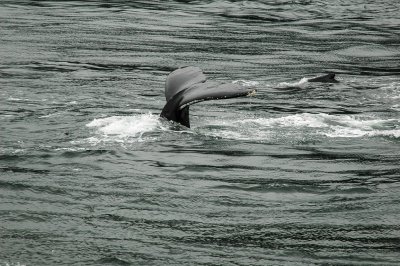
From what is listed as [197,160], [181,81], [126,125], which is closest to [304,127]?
[181,81]

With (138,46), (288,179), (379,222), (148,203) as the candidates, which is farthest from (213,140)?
(138,46)

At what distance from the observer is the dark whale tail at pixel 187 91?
12.1m

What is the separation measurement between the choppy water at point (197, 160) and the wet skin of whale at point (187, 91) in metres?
0.28

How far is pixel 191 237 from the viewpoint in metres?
9.62

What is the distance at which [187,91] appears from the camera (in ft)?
42.4

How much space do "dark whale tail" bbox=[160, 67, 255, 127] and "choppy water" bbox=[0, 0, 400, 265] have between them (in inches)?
11.2

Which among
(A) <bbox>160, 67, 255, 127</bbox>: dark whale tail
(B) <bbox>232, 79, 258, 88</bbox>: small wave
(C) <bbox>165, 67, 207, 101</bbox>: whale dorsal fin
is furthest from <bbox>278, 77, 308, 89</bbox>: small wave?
(C) <bbox>165, 67, 207, 101</bbox>: whale dorsal fin

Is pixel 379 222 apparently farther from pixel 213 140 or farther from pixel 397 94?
pixel 397 94

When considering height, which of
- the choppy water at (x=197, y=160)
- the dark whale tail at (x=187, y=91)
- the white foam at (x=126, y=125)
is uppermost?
the dark whale tail at (x=187, y=91)

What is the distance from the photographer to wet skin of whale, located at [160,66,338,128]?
1213 centimetres

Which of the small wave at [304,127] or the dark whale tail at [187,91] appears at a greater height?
the dark whale tail at [187,91]

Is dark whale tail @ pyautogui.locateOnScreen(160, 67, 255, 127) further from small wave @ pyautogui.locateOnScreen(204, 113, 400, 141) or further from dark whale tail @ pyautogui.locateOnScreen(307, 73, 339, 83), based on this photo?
dark whale tail @ pyautogui.locateOnScreen(307, 73, 339, 83)

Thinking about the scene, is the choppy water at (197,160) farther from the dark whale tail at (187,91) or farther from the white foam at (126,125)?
the dark whale tail at (187,91)

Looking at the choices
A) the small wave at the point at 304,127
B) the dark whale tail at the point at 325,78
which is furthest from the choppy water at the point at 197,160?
the dark whale tail at the point at 325,78
